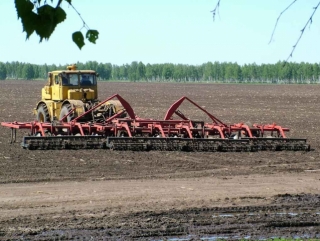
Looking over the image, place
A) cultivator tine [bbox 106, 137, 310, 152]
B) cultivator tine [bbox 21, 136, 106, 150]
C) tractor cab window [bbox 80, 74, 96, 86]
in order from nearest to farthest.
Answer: cultivator tine [bbox 21, 136, 106, 150], cultivator tine [bbox 106, 137, 310, 152], tractor cab window [bbox 80, 74, 96, 86]

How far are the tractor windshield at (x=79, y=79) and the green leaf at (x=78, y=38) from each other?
59.1 feet

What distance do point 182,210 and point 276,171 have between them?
16.9 ft

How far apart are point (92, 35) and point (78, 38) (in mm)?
75

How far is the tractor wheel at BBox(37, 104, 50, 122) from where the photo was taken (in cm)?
2198

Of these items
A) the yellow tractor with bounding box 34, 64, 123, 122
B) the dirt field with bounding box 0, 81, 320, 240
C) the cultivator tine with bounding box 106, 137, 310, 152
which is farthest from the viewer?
the yellow tractor with bounding box 34, 64, 123, 122

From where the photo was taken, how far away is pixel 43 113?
72.4 feet

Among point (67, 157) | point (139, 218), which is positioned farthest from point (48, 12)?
point (67, 157)

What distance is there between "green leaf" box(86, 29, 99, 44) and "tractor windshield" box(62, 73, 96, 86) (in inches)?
708

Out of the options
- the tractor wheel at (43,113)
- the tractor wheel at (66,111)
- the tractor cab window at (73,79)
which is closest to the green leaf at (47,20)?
the tractor wheel at (66,111)

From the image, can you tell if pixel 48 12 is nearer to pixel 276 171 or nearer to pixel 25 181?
pixel 25 181

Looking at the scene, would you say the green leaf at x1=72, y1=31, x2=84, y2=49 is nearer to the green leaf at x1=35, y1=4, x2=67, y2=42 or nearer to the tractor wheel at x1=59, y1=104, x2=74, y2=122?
the green leaf at x1=35, y1=4, x2=67, y2=42

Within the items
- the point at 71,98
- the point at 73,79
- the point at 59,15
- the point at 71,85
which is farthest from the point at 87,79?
the point at 59,15

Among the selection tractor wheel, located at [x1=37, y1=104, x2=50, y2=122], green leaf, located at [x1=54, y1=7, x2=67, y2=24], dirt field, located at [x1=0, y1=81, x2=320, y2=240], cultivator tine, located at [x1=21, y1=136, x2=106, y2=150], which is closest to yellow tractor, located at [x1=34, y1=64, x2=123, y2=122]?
tractor wheel, located at [x1=37, y1=104, x2=50, y2=122]

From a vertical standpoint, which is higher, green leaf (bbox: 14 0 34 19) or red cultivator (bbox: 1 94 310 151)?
green leaf (bbox: 14 0 34 19)
